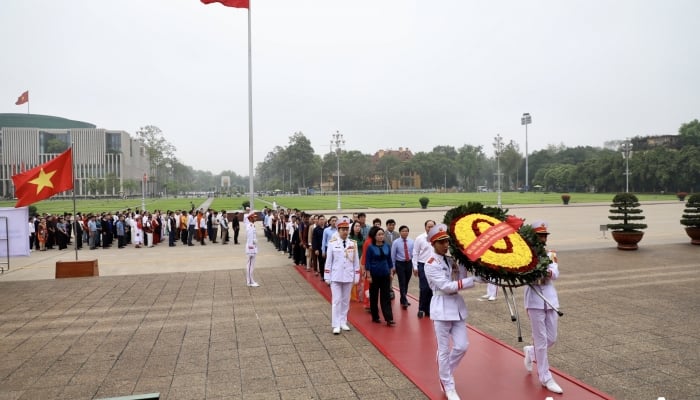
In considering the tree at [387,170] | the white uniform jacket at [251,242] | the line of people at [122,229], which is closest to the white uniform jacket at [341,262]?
the white uniform jacket at [251,242]

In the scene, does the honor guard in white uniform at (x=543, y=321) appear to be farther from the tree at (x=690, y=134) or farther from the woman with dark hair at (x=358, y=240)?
the tree at (x=690, y=134)

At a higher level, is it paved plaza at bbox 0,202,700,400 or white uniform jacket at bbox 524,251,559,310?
white uniform jacket at bbox 524,251,559,310

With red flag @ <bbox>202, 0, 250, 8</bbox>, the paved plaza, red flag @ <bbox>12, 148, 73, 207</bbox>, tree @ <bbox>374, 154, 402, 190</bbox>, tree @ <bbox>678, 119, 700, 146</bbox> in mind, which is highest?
tree @ <bbox>678, 119, 700, 146</bbox>

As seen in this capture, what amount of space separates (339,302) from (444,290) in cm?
285

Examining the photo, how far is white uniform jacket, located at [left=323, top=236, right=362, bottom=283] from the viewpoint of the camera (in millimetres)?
7035

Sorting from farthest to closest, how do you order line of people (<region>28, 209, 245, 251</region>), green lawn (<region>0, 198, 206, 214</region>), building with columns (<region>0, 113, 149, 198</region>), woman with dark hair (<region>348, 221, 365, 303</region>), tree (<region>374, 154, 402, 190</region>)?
tree (<region>374, 154, 402, 190</region>) < building with columns (<region>0, 113, 149, 198</region>) < green lawn (<region>0, 198, 206, 214</region>) < line of people (<region>28, 209, 245, 251</region>) < woman with dark hair (<region>348, 221, 365, 303</region>)

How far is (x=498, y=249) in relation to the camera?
437 cm

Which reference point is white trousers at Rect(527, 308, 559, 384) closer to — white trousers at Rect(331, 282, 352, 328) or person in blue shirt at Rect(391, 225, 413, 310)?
white trousers at Rect(331, 282, 352, 328)

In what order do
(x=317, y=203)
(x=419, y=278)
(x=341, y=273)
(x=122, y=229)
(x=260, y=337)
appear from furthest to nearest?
(x=317, y=203) → (x=122, y=229) → (x=419, y=278) → (x=341, y=273) → (x=260, y=337)

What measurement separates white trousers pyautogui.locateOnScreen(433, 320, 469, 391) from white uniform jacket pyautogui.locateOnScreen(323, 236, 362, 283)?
2.61m

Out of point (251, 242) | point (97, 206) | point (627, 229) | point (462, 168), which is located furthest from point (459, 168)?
point (251, 242)

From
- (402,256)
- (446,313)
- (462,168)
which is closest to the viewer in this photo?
(446,313)

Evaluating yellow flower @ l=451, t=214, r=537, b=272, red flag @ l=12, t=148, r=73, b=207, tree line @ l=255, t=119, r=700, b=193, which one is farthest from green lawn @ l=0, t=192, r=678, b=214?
yellow flower @ l=451, t=214, r=537, b=272

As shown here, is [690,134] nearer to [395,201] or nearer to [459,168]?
[459,168]
